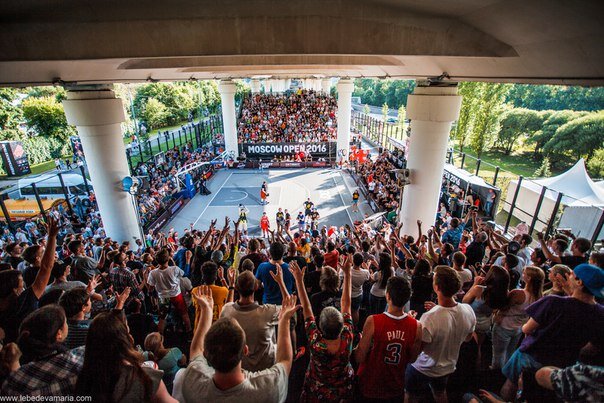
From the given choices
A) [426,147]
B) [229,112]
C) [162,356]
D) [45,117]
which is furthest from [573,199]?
[45,117]

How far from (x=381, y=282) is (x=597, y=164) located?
37.6 meters

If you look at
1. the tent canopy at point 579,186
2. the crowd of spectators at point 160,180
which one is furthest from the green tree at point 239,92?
the tent canopy at point 579,186

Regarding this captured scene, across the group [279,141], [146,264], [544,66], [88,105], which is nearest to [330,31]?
[544,66]

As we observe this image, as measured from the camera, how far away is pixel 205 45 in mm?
4914

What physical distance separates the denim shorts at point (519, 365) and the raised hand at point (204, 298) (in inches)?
118

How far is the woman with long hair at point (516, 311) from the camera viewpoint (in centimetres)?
359

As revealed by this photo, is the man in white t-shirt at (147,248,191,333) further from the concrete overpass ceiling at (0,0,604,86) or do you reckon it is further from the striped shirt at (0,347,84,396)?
the concrete overpass ceiling at (0,0,604,86)

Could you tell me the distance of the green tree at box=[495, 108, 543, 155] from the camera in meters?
38.4

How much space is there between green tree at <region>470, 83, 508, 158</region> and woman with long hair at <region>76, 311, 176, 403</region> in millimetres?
31918

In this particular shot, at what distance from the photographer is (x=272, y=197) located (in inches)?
832

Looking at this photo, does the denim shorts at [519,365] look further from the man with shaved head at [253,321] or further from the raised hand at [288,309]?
the man with shaved head at [253,321]

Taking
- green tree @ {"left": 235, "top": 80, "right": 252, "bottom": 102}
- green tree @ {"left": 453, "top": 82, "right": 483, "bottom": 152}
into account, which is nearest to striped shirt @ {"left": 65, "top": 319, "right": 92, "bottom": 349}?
green tree @ {"left": 453, "top": 82, "right": 483, "bottom": 152}

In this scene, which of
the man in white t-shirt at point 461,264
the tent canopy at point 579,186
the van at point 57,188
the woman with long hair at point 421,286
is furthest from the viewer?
the van at point 57,188

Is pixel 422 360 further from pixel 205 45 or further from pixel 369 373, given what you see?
pixel 205 45
